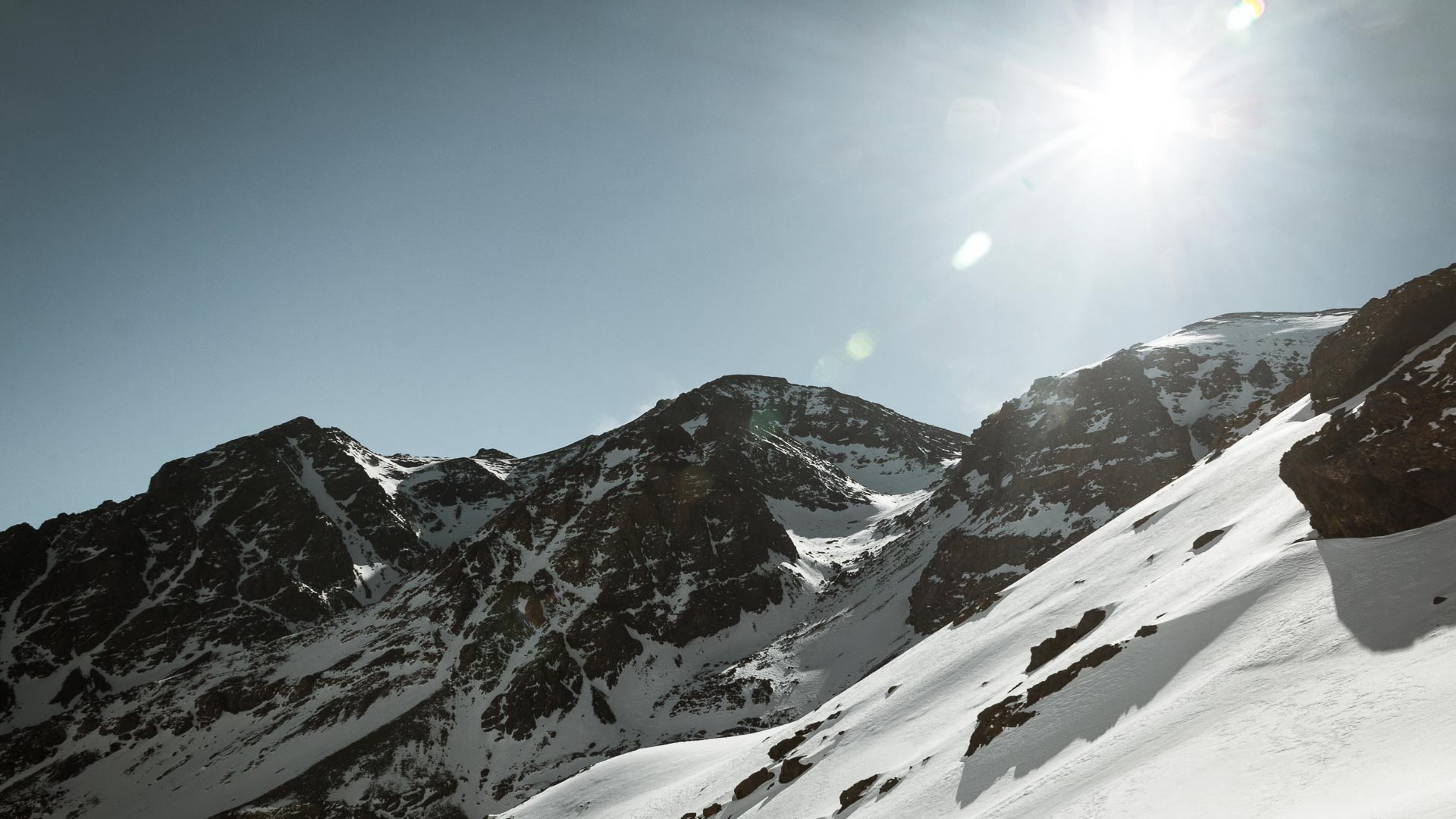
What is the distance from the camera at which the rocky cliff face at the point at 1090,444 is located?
8694cm

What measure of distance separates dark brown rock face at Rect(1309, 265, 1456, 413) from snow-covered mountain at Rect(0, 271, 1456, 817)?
0.15 metres

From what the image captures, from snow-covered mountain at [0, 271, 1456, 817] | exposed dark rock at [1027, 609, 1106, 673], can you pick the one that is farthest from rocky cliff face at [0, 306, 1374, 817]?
exposed dark rock at [1027, 609, 1106, 673]

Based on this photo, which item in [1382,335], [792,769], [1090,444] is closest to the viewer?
[1382,335]

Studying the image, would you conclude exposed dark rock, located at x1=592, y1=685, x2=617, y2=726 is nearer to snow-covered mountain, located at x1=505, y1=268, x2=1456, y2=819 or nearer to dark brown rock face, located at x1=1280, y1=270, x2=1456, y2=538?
snow-covered mountain, located at x1=505, y1=268, x2=1456, y2=819

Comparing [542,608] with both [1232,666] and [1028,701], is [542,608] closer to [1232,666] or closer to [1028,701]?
[1028,701]

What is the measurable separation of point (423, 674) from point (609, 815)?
6923 centimetres

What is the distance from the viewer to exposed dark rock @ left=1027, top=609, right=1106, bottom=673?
24328mm

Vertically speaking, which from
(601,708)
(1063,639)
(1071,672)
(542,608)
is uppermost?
(542,608)

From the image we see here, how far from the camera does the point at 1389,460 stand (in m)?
17.6

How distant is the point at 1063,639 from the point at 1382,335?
19.4 metres

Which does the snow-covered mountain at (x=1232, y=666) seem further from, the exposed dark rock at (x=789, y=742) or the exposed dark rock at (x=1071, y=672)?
the exposed dark rock at (x=789, y=742)

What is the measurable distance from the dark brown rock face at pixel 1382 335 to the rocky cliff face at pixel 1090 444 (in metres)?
52.3

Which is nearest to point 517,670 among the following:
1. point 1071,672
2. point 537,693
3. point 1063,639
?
point 537,693

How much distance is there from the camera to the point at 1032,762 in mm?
17031
